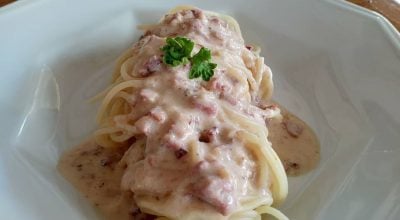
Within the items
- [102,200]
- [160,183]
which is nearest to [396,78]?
[160,183]

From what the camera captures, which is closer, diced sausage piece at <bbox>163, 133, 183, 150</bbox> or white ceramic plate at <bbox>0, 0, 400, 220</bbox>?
diced sausage piece at <bbox>163, 133, 183, 150</bbox>

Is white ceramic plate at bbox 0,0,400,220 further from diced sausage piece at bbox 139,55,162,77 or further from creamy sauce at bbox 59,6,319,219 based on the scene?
diced sausage piece at bbox 139,55,162,77

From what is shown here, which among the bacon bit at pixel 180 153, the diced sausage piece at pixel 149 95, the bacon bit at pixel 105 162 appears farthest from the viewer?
the bacon bit at pixel 105 162

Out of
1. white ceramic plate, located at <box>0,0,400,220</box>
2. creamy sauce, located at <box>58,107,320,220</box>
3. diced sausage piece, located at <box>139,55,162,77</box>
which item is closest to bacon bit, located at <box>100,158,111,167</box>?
creamy sauce, located at <box>58,107,320,220</box>

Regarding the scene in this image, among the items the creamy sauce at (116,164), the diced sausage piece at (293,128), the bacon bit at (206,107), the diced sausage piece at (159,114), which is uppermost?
the bacon bit at (206,107)

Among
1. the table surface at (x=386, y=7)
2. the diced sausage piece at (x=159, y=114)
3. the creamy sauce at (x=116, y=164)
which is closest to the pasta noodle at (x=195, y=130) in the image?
the diced sausage piece at (x=159, y=114)

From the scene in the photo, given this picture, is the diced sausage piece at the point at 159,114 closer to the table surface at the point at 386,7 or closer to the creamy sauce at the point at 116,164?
the creamy sauce at the point at 116,164
